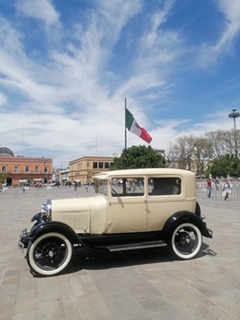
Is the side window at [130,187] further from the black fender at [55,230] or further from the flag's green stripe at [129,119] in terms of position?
the flag's green stripe at [129,119]

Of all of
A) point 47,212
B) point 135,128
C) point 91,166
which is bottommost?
point 47,212

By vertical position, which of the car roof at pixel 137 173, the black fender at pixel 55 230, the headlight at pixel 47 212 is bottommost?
the black fender at pixel 55 230

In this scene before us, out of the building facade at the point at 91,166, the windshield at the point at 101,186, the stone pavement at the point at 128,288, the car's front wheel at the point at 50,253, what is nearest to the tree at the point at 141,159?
the building facade at the point at 91,166

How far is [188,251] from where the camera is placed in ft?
17.0

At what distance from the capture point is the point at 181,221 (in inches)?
195

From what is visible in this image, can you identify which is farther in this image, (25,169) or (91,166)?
(91,166)

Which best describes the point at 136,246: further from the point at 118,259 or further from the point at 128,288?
the point at 128,288

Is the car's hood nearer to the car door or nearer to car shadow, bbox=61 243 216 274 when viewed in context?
the car door

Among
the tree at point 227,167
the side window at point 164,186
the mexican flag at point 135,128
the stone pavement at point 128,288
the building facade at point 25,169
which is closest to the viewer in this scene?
the stone pavement at point 128,288

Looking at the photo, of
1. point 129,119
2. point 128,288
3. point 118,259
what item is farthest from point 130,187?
point 129,119

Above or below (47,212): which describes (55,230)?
below

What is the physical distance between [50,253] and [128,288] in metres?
1.50

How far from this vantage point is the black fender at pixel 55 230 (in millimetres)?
4184

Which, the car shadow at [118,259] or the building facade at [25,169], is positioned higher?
the building facade at [25,169]
